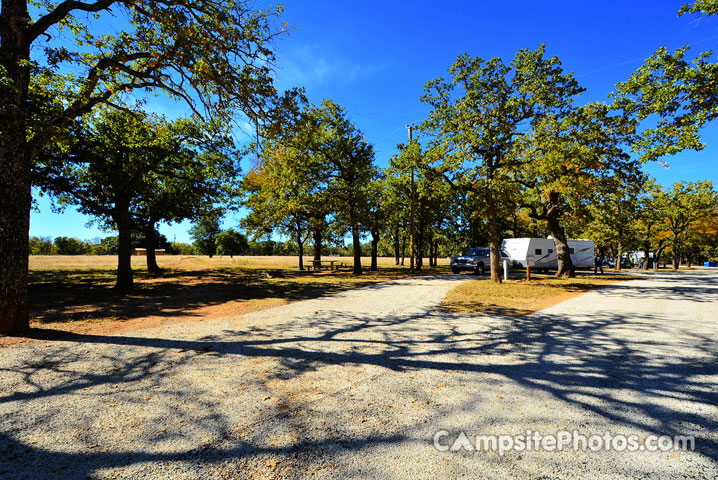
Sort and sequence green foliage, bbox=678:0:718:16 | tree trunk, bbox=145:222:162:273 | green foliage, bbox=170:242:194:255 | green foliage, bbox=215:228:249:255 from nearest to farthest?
green foliage, bbox=678:0:718:16
tree trunk, bbox=145:222:162:273
green foliage, bbox=215:228:249:255
green foliage, bbox=170:242:194:255

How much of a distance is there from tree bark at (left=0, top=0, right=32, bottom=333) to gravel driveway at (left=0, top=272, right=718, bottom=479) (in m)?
1.41

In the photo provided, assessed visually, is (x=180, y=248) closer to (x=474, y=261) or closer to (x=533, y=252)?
(x=474, y=261)

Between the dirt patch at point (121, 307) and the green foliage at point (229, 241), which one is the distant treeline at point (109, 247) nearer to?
the green foliage at point (229, 241)

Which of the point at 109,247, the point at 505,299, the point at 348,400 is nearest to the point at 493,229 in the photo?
the point at 505,299

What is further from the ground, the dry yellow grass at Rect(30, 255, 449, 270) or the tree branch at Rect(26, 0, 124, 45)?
the tree branch at Rect(26, 0, 124, 45)

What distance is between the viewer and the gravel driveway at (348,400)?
2275 mm

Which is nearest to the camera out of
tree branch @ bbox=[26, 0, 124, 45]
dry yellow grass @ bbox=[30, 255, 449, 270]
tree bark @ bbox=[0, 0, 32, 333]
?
tree bark @ bbox=[0, 0, 32, 333]

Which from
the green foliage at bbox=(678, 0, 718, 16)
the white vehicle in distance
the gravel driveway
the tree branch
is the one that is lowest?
the gravel driveway

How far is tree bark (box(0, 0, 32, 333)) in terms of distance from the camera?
5.42 m

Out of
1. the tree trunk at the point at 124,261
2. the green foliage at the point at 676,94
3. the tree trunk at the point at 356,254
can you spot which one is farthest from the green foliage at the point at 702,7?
the tree trunk at the point at 124,261

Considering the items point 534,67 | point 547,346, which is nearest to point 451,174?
point 534,67

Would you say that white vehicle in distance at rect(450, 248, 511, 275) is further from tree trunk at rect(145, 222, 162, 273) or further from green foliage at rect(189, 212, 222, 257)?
green foliage at rect(189, 212, 222, 257)

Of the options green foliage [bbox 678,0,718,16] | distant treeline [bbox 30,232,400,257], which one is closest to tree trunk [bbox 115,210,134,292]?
green foliage [bbox 678,0,718,16]

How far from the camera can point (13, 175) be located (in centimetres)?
554
